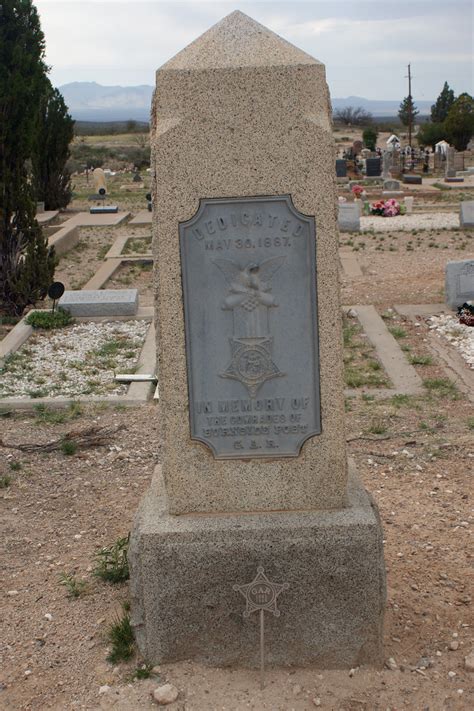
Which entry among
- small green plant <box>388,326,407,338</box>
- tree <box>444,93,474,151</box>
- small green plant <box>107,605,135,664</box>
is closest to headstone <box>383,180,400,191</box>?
tree <box>444,93,474,151</box>

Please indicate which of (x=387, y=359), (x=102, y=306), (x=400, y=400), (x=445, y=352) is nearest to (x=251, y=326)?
(x=400, y=400)

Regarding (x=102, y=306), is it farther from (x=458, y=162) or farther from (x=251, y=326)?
(x=458, y=162)

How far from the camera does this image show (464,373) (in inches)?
309

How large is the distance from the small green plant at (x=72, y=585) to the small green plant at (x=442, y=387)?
3949 mm

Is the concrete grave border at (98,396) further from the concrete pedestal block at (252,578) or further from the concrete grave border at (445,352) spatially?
the concrete pedestal block at (252,578)

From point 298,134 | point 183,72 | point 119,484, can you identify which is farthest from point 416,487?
point 183,72

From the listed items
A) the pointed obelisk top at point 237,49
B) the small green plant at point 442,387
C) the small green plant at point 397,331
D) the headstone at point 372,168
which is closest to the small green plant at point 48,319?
the small green plant at point 397,331

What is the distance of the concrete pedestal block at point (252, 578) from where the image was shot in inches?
132

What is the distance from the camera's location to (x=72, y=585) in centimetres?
398

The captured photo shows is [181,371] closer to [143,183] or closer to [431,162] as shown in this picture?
[143,183]

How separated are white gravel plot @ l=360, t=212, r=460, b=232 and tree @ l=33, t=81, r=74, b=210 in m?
7.90

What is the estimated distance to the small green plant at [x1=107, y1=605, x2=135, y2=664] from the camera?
3475mm

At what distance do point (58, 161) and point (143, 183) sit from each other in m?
8.89

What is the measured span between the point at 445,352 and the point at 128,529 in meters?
4.89
